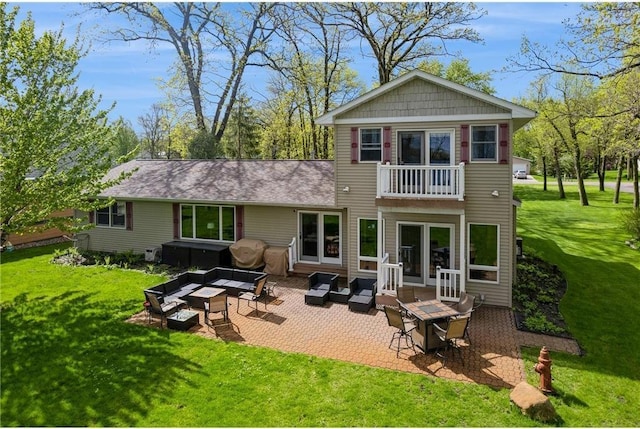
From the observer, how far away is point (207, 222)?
17.9 meters

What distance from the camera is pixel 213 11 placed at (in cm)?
3066

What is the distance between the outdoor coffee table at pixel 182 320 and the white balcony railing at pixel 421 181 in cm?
653

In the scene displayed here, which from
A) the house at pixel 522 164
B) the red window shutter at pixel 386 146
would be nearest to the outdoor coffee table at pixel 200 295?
the red window shutter at pixel 386 146

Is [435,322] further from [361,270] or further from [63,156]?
[63,156]

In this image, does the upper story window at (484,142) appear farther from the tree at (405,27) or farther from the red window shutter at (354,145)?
the tree at (405,27)

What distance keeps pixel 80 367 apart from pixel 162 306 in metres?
2.79

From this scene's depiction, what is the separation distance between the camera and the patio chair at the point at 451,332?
30.0 feet

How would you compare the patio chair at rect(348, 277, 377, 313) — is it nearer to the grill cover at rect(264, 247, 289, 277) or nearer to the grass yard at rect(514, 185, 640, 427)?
the grill cover at rect(264, 247, 289, 277)

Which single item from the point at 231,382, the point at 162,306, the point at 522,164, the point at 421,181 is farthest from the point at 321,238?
the point at 522,164

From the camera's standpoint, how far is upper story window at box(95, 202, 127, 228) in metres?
19.2

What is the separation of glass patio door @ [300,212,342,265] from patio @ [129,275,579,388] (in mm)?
3033

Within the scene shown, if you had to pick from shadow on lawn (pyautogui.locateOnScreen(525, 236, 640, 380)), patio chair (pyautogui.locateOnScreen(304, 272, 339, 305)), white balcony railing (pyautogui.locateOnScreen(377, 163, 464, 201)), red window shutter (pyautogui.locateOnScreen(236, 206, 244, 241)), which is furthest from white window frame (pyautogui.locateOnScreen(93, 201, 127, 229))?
shadow on lawn (pyautogui.locateOnScreen(525, 236, 640, 380))

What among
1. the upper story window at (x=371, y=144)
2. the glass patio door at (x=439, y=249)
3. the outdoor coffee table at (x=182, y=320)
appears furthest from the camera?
the upper story window at (x=371, y=144)

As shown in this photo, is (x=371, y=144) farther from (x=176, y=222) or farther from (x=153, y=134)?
(x=153, y=134)
